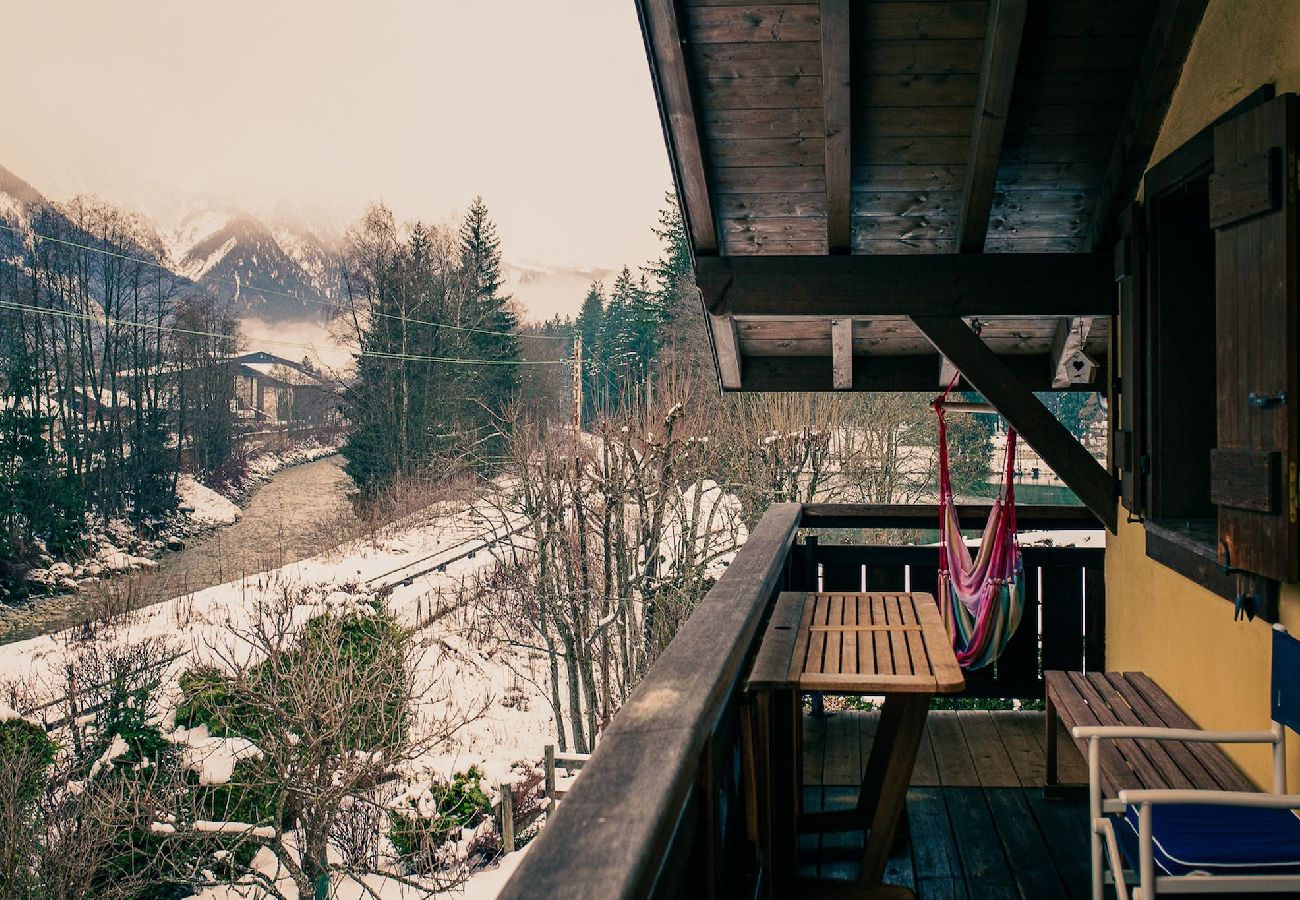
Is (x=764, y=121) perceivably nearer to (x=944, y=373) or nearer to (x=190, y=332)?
(x=944, y=373)

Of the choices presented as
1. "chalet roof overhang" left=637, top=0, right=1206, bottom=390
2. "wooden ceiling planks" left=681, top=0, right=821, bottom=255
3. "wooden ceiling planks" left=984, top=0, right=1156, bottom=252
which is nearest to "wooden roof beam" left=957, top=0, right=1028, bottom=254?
"chalet roof overhang" left=637, top=0, right=1206, bottom=390

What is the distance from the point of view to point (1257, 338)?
2.20 meters

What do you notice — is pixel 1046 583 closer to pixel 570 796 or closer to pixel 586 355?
pixel 570 796

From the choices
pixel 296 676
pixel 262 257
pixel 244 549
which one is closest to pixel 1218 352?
pixel 296 676

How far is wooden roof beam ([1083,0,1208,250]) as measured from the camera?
2.76m

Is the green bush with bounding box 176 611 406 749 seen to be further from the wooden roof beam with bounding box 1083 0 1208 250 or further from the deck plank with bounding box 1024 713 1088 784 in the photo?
the wooden roof beam with bounding box 1083 0 1208 250

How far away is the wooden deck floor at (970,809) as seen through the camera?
2.65 metres

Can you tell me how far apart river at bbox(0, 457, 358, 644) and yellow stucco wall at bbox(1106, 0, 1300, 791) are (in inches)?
712

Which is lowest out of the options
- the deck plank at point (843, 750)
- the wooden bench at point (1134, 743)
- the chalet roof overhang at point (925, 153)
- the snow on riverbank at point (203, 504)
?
the snow on riverbank at point (203, 504)

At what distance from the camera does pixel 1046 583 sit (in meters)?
3.95

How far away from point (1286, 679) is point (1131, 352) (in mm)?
1306

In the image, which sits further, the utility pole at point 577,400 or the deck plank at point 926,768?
the utility pole at point 577,400

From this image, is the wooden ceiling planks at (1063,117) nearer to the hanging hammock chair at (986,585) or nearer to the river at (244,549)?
the hanging hammock chair at (986,585)

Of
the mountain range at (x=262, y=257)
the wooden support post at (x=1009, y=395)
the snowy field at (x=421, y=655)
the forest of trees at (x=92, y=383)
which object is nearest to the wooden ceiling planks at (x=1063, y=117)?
the wooden support post at (x=1009, y=395)
